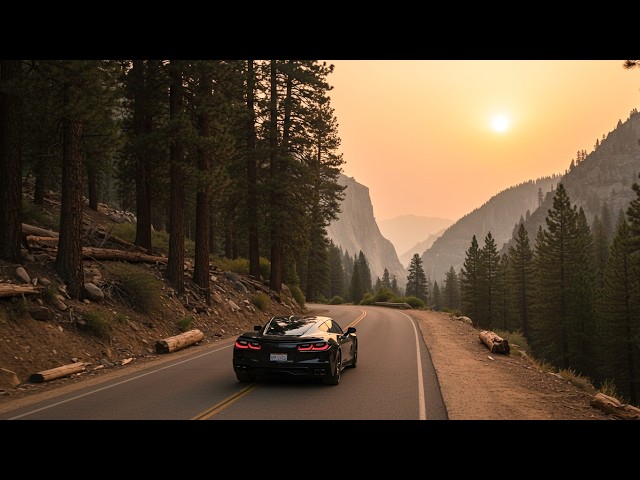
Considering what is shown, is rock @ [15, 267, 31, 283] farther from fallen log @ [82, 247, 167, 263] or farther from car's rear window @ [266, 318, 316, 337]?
car's rear window @ [266, 318, 316, 337]

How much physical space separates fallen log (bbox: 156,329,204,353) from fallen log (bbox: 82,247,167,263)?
15.3 feet

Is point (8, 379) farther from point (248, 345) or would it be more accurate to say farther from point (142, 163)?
point (142, 163)

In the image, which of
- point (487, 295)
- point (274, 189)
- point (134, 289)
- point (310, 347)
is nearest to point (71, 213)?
point (134, 289)

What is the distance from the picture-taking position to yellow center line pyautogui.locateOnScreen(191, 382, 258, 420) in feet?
27.6

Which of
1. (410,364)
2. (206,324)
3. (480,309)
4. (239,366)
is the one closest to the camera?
(239,366)

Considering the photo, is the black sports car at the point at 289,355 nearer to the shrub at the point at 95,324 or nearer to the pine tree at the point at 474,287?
the shrub at the point at 95,324

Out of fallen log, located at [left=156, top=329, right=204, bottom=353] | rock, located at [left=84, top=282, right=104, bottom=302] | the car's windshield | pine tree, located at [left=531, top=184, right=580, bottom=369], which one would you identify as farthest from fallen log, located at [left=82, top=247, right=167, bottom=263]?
pine tree, located at [left=531, top=184, right=580, bottom=369]

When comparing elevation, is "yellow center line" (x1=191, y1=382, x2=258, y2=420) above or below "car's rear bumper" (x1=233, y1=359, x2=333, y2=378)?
below

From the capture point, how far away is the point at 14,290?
13836mm
